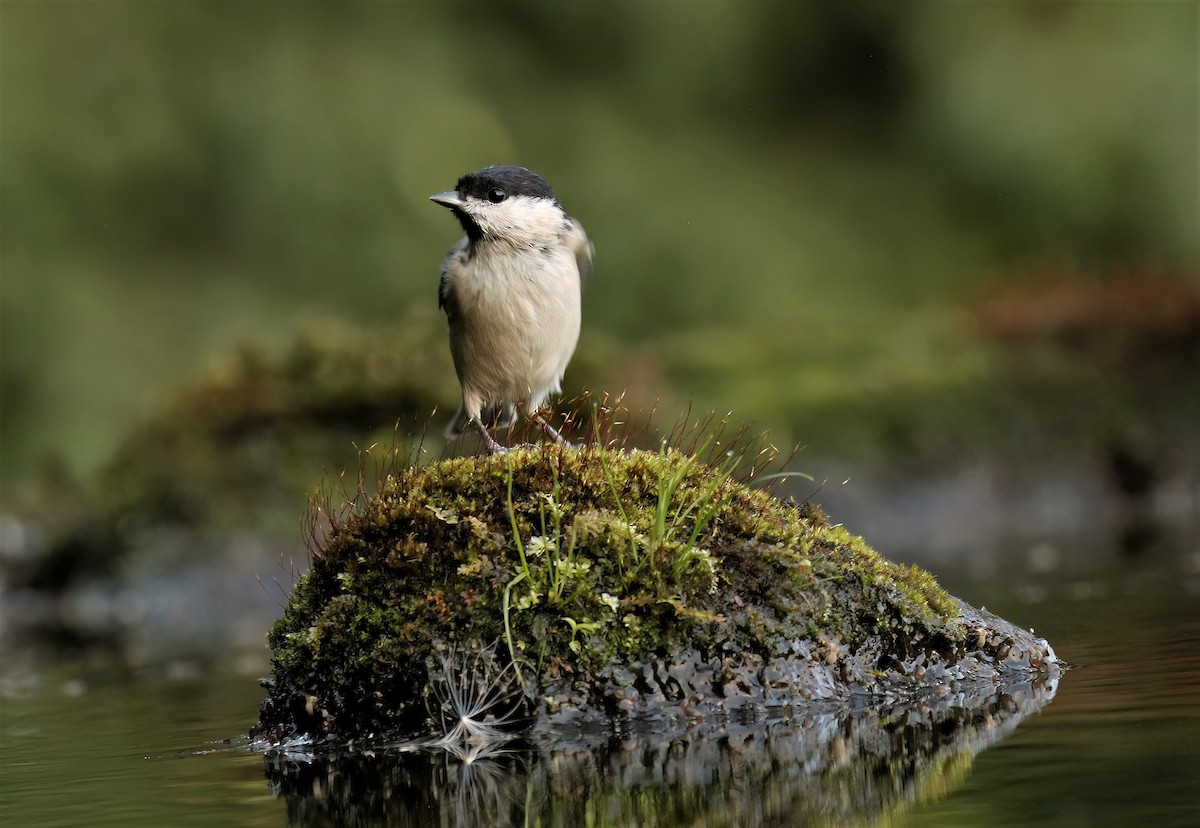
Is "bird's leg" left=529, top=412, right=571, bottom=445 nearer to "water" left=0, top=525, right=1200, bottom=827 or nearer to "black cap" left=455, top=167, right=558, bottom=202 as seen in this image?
"black cap" left=455, top=167, right=558, bottom=202

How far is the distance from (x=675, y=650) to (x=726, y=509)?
2.14 ft

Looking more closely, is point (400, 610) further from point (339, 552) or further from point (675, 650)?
point (675, 650)

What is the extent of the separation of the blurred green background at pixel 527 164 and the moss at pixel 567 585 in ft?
48.4

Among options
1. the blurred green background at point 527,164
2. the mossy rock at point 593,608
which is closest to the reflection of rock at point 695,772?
the mossy rock at point 593,608

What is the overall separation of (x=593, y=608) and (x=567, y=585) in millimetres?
124

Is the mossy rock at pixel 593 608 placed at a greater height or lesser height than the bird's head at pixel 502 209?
lesser

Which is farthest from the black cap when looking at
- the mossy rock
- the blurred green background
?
the blurred green background

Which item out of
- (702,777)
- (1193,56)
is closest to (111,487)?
(702,777)

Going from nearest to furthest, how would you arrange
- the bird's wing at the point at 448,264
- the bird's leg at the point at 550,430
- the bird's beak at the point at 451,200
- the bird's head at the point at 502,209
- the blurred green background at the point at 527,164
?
the bird's leg at the point at 550,430 → the bird's beak at the point at 451,200 → the bird's head at the point at 502,209 → the bird's wing at the point at 448,264 → the blurred green background at the point at 527,164

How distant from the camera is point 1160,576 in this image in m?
8.81

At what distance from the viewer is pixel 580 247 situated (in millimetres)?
7348

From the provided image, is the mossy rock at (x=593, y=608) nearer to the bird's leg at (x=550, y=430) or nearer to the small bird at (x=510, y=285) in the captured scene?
the bird's leg at (x=550, y=430)

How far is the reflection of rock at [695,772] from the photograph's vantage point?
13.5 feet

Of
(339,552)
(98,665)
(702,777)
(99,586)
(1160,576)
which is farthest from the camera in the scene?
(99,586)
